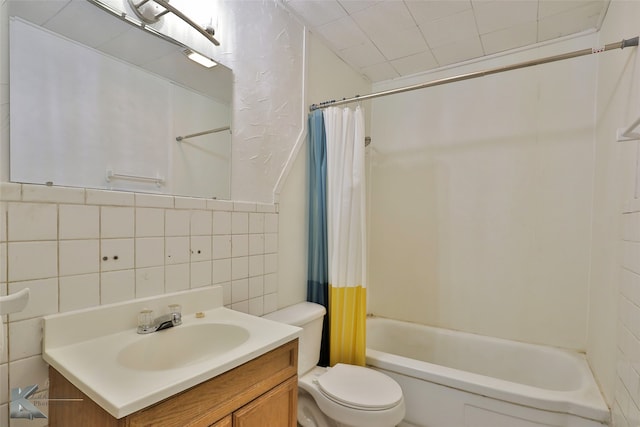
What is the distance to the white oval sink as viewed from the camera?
3.25ft

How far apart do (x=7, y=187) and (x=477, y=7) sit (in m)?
2.19

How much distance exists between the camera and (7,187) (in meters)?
0.83

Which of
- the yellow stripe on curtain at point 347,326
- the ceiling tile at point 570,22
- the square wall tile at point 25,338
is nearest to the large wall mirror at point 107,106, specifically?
the square wall tile at point 25,338

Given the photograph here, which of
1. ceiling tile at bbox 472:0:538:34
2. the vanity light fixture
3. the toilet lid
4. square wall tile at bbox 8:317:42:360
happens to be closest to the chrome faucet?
square wall tile at bbox 8:317:42:360

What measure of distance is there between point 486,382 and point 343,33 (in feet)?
7.04

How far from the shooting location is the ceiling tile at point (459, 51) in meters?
2.06

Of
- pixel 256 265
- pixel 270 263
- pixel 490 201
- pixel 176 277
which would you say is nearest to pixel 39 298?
pixel 176 277

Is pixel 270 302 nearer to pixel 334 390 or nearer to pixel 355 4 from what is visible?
pixel 334 390

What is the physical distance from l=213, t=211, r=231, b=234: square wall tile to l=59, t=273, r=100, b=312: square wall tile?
0.48 metres

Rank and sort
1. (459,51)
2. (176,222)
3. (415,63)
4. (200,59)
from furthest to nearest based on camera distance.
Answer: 1. (415,63)
2. (459,51)
3. (200,59)
4. (176,222)

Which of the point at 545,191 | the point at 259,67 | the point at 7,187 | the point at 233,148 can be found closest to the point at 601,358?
the point at 545,191

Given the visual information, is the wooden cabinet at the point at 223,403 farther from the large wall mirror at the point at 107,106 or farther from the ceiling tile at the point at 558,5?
the ceiling tile at the point at 558,5

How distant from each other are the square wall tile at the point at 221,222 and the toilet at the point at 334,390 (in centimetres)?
52

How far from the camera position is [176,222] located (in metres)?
1.23
